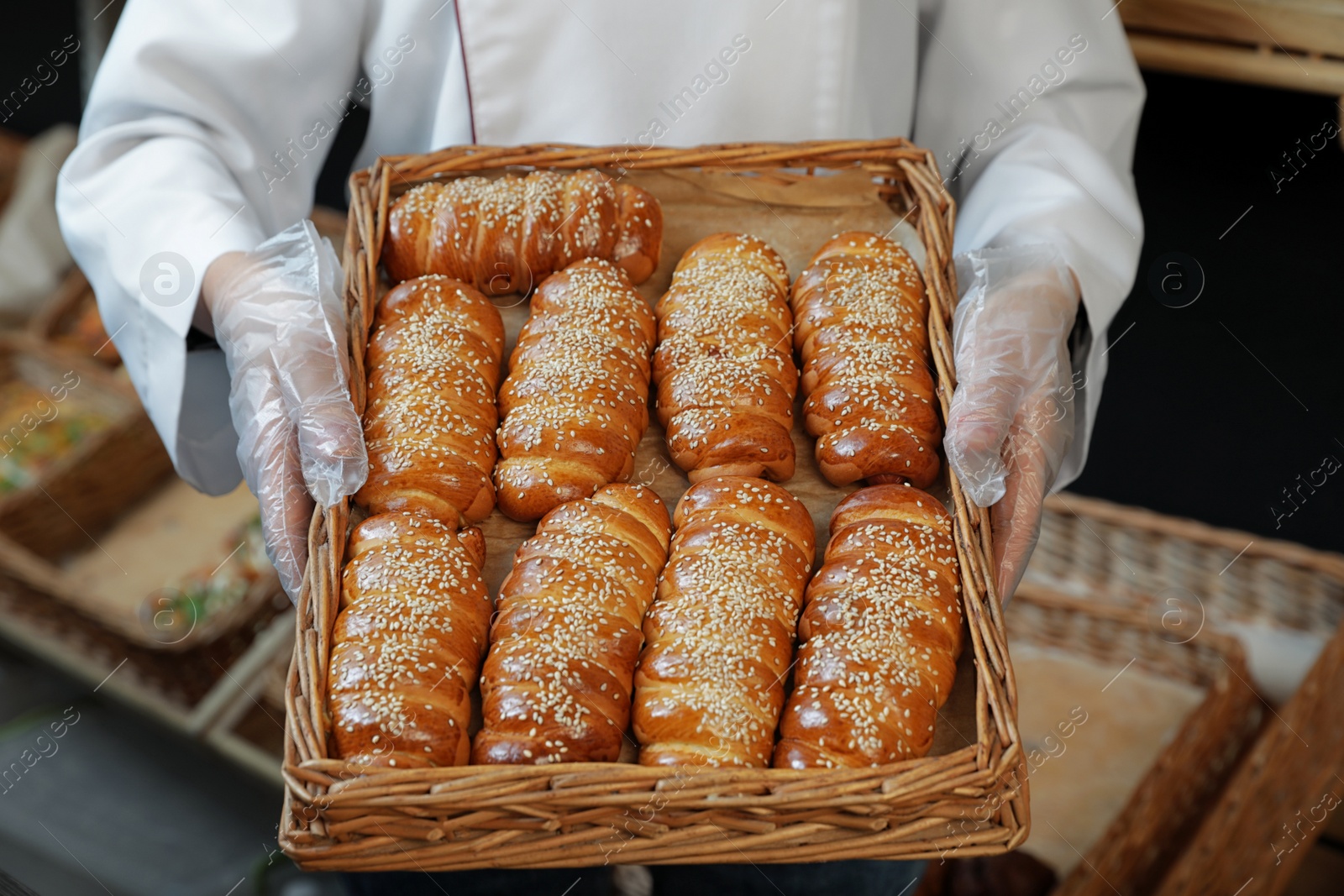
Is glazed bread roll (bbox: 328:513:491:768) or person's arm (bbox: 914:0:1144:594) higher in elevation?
person's arm (bbox: 914:0:1144:594)

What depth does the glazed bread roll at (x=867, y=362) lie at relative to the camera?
158 centimetres

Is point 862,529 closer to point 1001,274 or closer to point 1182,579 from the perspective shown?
point 1001,274

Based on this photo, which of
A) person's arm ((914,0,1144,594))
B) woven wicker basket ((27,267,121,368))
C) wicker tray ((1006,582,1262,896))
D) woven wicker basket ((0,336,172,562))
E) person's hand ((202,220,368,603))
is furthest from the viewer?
woven wicker basket ((27,267,121,368))

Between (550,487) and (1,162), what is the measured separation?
3590mm

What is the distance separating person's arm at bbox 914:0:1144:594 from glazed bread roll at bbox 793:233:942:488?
4.4 inches

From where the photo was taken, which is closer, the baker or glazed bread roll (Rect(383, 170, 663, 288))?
the baker

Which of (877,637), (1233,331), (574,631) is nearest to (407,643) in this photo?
(574,631)

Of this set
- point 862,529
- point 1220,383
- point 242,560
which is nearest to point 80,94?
point 242,560

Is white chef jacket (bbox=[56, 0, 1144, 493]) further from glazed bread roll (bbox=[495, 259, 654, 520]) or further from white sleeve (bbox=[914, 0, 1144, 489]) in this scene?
glazed bread roll (bbox=[495, 259, 654, 520])

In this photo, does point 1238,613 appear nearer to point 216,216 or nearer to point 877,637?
point 877,637

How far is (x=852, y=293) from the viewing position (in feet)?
5.65

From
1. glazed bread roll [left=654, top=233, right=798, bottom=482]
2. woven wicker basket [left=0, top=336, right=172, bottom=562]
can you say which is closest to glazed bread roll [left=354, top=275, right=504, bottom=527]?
glazed bread roll [left=654, top=233, right=798, bottom=482]

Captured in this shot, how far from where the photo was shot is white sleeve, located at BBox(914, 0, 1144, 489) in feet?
6.21

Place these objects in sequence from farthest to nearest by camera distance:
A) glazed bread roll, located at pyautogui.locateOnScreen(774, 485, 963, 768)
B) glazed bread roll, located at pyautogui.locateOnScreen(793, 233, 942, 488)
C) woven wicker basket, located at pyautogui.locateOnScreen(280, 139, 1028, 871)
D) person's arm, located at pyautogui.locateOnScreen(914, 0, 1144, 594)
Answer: person's arm, located at pyautogui.locateOnScreen(914, 0, 1144, 594) → glazed bread roll, located at pyautogui.locateOnScreen(793, 233, 942, 488) → glazed bread roll, located at pyautogui.locateOnScreen(774, 485, 963, 768) → woven wicker basket, located at pyautogui.locateOnScreen(280, 139, 1028, 871)
